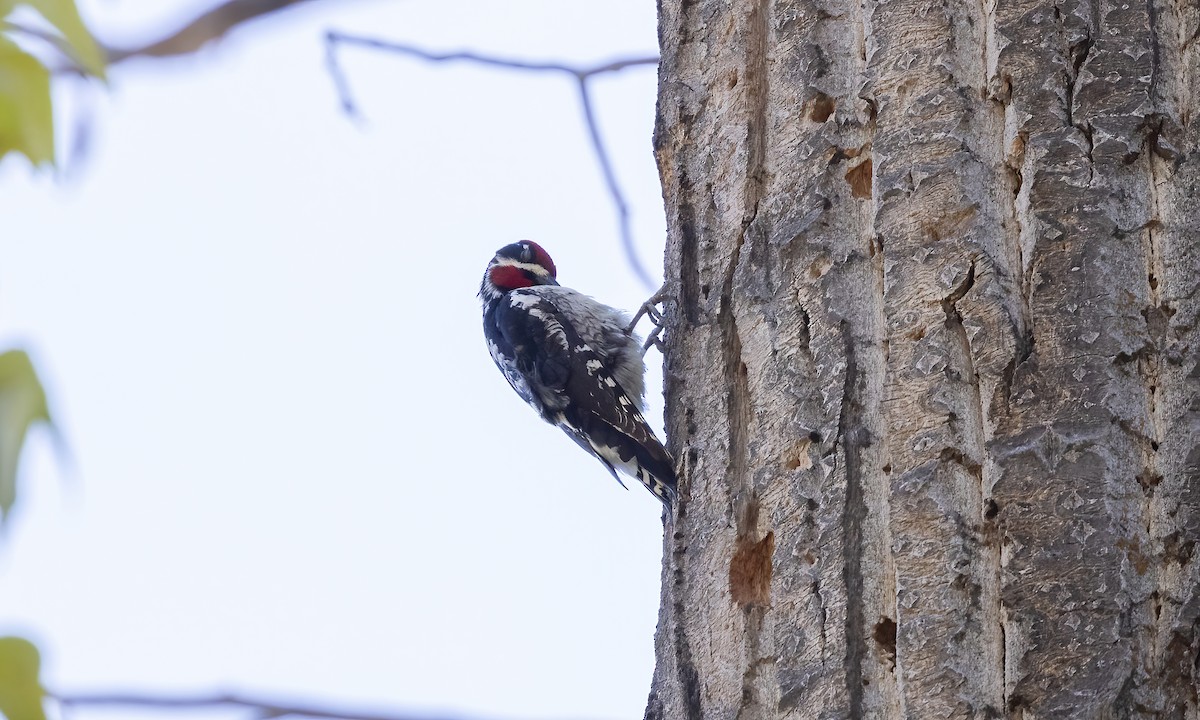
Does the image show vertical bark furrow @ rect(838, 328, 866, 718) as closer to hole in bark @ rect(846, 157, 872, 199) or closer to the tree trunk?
the tree trunk

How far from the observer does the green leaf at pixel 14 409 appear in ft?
2.28

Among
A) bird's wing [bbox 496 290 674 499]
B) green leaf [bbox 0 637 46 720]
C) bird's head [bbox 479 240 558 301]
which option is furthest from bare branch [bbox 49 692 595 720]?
bird's head [bbox 479 240 558 301]

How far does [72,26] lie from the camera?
2.56 ft

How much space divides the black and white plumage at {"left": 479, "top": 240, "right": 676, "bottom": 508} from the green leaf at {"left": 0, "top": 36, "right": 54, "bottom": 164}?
2826 mm

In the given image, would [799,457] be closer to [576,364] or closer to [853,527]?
[853,527]

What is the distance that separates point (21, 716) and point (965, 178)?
137 centimetres

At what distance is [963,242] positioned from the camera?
1724 mm

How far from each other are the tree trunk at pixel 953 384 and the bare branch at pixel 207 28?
93 cm

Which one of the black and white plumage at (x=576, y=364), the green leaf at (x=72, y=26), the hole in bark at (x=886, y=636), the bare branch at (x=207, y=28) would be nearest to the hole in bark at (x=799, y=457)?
A: the hole in bark at (x=886, y=636)

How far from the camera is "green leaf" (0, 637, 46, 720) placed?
71 centimetres

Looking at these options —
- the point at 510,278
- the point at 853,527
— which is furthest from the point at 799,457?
the point at 510,278

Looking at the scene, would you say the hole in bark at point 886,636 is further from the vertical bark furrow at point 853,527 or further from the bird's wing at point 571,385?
the bird's wing at point 571,385

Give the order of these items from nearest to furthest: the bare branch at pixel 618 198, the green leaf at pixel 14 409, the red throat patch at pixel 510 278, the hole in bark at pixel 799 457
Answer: the green leaf at pixel 14 409
the hole in bark at pixel 799 457
the bare branch at pixel 618 198
the red throat patch at pixel 510 278

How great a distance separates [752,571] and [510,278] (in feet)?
9.86
